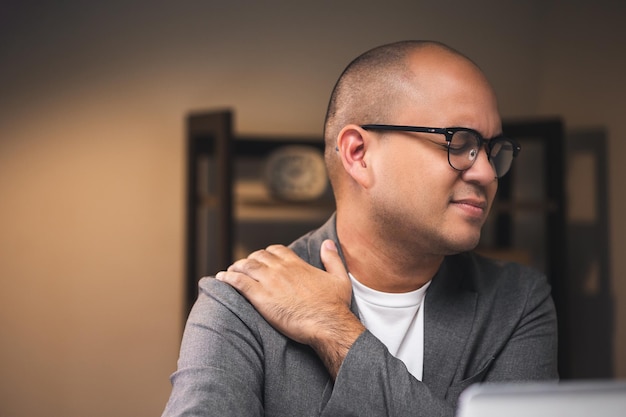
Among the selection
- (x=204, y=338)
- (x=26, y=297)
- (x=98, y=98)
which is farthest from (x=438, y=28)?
(x=204, y=338)

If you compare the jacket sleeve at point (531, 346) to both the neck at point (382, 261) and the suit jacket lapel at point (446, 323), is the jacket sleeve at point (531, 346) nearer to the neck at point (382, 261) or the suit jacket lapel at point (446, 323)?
the suit jacket lapel at point (446, 323)

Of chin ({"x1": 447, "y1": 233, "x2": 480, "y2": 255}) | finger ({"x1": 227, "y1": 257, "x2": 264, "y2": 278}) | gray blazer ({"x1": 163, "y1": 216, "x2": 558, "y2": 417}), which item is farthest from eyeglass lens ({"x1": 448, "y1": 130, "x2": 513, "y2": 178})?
finger ({"x1": 227, "y1": 257, "x2": 264, "y2": 278})

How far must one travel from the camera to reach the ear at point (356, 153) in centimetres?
134

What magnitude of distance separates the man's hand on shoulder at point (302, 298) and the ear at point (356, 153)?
180mm

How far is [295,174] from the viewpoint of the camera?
318 cm

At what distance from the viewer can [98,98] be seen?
3.29m

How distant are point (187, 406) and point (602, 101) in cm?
244

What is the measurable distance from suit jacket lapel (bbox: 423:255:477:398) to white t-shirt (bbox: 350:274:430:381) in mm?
19

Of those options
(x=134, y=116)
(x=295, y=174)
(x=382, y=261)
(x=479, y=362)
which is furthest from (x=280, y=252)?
(x=134, y=116)

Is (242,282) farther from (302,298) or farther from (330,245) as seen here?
(330,245)

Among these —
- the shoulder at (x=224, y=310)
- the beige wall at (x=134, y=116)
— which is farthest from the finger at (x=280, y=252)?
the beige wall at (x=134, y=116)

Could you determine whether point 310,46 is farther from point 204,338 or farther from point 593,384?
point 593,384

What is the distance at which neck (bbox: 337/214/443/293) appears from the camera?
53.0 inches

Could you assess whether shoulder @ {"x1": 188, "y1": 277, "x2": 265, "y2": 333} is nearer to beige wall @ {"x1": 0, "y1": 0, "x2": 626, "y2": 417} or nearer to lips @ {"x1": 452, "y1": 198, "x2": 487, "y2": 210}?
lips @ {"x1": 452, "y1": 198, "x2": 487, "y2": 210}
